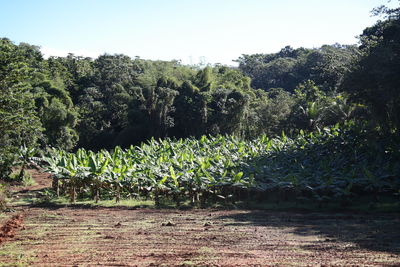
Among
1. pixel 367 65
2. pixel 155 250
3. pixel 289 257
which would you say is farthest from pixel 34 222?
pixel 367 65

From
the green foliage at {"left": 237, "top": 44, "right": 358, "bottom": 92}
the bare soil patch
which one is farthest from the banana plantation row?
the green foliage at {"left": 237, "top": 44, "right": 358, "bottom": 92}

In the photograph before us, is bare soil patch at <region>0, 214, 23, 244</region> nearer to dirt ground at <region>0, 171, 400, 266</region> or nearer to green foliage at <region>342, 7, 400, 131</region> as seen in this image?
dirt ground at <region>0, 171, 400, 266</region>

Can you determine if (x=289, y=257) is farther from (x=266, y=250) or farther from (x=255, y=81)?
(x=255, y=81)

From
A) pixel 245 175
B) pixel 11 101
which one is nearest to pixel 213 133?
pixel 11 101

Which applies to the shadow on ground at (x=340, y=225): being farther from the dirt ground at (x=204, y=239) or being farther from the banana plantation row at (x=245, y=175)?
the banana plantation row at (x=245, y=175)

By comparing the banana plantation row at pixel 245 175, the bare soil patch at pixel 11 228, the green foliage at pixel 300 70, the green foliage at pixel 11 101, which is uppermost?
the green foliage at pixel 300 70

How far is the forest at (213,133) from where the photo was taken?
10.5m

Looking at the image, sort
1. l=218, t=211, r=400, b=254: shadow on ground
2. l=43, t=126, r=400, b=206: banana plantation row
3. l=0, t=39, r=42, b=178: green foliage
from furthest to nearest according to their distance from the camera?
l=0, t=39, r=42, b=178: green foliage, l=43, t=126, r=400, b=206: banana plantation row, l=218, t=211, r=400, b=254: shadow on ground

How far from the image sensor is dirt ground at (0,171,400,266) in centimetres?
485

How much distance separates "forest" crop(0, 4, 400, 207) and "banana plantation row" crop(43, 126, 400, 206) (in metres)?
0.04

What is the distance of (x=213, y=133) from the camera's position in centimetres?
2555

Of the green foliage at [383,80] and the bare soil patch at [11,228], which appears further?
the green foliage at [383,80]

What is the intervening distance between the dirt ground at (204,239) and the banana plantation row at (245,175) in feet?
4.22

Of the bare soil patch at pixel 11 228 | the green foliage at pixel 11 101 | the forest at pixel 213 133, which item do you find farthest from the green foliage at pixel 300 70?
the bare soil patch at pixel 11 228
